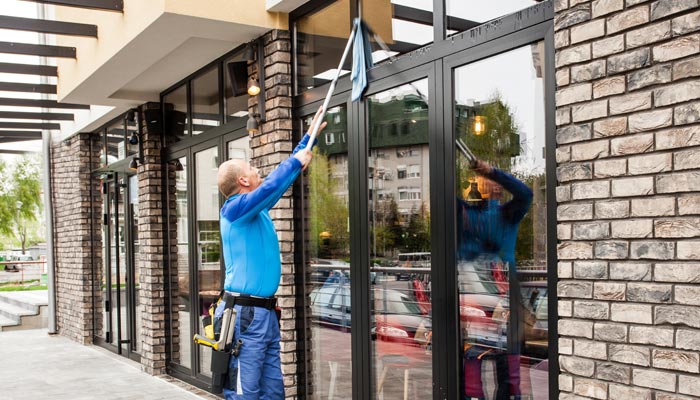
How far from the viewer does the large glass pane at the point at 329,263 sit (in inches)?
186

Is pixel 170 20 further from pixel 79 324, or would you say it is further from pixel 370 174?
pixel 79 324

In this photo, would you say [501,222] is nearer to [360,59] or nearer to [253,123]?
[360,59]

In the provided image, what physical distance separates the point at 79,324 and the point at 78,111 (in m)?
3.25

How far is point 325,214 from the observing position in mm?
4949

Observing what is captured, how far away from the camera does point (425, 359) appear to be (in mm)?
3990

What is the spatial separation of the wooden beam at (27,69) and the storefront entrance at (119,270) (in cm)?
186

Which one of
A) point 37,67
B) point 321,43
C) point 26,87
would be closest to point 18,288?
point 26,87

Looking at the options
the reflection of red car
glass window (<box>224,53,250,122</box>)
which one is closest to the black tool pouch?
the reflection of red car

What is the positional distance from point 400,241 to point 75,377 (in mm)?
5366

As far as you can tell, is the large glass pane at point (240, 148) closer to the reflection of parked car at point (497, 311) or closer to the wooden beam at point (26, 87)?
the reflection of parked car at point (497, 311)

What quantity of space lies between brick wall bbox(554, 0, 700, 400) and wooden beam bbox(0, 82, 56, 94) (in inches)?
281

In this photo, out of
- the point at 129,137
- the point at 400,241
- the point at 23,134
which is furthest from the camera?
the point at 23,134

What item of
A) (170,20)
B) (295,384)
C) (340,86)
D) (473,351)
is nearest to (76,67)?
(170,20)

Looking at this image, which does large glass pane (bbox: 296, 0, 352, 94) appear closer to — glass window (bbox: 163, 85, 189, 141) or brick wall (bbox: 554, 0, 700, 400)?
brick wall (bbox: 554, 0, 700, 400)
